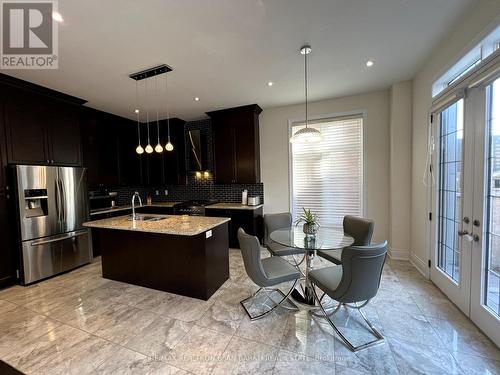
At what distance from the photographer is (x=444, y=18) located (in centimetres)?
198

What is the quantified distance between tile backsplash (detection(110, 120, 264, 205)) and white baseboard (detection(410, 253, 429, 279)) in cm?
275

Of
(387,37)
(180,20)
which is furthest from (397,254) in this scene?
(180,20)

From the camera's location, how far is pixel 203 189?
5.18 metres

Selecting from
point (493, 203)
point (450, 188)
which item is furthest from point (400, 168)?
point (493, 203)

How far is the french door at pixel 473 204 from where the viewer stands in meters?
1.78

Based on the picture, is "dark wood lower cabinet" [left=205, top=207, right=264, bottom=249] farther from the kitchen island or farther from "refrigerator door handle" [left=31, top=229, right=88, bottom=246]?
"refrigerator door handle" [left=31, top=229, right=88, bottom=246]

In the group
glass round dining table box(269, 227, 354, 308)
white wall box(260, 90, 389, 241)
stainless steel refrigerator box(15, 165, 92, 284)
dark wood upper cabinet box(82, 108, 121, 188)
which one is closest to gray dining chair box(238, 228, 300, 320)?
glass round dining table box(269, 227, 354, 308)

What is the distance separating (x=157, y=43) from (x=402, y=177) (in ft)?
12.8

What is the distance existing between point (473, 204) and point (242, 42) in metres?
2.79

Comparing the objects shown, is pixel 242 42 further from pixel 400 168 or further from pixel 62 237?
pixel 62 237

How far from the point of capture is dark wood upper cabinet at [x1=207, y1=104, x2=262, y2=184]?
14.0 feet

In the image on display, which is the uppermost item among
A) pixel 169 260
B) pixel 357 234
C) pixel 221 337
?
pixel 357 234

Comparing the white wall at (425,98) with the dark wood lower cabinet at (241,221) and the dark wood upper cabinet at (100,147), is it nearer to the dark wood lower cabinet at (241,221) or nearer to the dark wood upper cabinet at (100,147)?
the dark wood lower cabinet at (241,221)

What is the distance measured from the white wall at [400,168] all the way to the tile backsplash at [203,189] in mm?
2416
